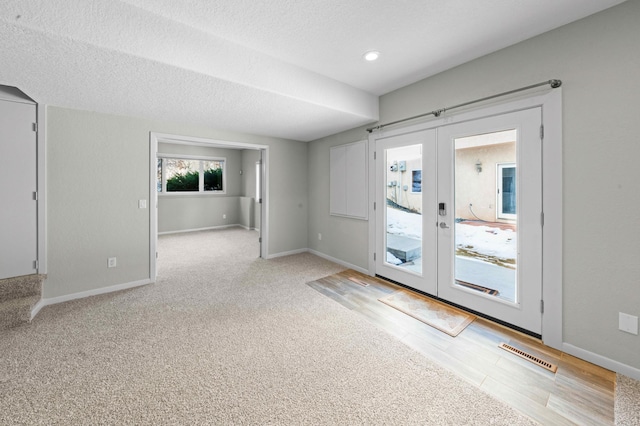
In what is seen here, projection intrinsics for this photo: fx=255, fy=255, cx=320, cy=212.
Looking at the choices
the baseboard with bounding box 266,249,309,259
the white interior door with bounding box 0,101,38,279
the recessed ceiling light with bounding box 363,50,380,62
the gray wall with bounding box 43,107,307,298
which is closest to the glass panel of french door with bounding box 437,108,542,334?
the recessed ceiling light with bounding box 363,50,380,62

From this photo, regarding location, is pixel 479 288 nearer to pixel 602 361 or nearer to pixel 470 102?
pixel 602 361

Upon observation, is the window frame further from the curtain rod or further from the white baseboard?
the curtain rod

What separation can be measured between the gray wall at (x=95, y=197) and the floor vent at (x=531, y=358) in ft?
14.0

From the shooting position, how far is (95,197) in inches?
126

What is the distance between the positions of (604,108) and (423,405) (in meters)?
2.47

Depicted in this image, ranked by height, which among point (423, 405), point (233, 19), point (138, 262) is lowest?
point (423, 405)

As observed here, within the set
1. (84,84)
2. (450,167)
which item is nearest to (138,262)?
(84,84)

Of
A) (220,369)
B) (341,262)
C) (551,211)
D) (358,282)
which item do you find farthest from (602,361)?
(341,262)

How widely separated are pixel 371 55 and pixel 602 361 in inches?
126

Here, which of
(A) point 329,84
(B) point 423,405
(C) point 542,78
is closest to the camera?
(B) point 423,405

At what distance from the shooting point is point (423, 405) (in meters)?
1.56

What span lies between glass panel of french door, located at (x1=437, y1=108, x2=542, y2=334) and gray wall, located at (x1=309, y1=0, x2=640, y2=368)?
0.74ft

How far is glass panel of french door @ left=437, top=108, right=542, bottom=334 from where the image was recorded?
2.25 meters

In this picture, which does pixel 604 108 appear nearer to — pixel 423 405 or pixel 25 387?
pixel 423 405
